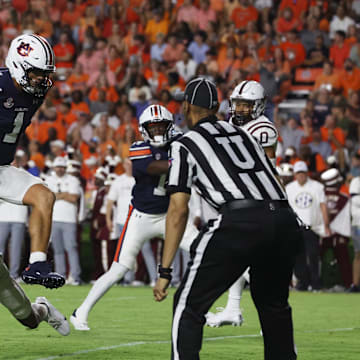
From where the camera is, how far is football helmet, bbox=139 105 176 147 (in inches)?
391

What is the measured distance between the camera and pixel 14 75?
705 centimetres

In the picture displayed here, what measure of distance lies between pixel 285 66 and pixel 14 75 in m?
12.4

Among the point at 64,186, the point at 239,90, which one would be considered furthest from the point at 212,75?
the point at 239,90

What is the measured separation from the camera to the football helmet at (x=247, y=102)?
8.82 meters

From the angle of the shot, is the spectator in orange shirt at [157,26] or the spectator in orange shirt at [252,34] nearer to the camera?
the spectator in orange shirt at [252,34]

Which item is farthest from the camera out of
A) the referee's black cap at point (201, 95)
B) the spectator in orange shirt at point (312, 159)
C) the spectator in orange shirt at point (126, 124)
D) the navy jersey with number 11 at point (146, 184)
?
the spectator in orange shirt at point (126, 124)

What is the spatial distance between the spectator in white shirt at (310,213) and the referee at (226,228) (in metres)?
9.79

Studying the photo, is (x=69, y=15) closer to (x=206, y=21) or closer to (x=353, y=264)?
(x=206, y=21)

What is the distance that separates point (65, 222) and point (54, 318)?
8.29 meters

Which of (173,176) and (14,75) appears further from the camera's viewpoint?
(14,75)

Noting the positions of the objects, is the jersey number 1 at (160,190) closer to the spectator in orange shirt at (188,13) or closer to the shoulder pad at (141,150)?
the shoulder pad at (141,150)

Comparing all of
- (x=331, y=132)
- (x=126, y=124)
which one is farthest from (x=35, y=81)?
(x=126, y=124)

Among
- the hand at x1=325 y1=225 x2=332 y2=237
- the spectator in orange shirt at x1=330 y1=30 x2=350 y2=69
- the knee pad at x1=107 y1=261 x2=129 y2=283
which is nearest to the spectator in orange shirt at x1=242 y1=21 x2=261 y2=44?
the spectator in orange shirt at x1=330 y1=30 x2=350 y2=69

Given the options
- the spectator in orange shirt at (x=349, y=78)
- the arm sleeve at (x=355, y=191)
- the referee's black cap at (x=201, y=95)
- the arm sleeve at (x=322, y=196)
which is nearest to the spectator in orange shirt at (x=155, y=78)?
the spectator in orange shirt at (x=349, y=78)
